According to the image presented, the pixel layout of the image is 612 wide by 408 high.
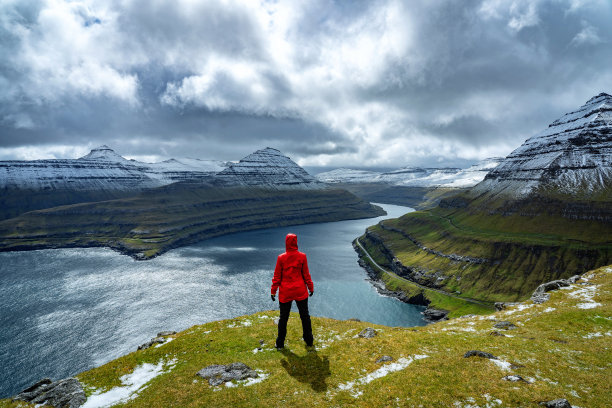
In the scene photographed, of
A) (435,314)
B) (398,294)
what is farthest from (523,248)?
(398,294)

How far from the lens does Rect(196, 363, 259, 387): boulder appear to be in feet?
61.5

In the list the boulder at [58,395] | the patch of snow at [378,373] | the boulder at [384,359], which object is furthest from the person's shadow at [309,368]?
the boulder at [58,395]

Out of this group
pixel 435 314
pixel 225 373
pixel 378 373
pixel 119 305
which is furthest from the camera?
pixel 119 305

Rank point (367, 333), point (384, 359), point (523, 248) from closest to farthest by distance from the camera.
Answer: point (384, 359), point (367, 333), point (523, 248)

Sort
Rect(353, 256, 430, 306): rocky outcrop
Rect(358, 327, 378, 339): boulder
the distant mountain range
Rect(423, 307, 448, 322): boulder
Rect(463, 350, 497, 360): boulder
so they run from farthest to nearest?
Rect(353, 256, 430, 306): rocky outcrop → the distant mountain range → Rect(423, 307, 448, 322): boulder → Rect(358, 327, 378, 339): boulder → Rect(463, 350, 497, 360): boulder

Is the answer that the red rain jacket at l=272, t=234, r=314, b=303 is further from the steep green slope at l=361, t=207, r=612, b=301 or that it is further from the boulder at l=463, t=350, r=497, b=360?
the steep green slope at l=361, t=207, r=612, b=301

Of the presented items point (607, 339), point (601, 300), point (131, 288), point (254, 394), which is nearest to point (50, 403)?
point (254, 394)

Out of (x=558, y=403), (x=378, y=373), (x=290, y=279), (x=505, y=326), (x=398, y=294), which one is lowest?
(x=398, y=294)

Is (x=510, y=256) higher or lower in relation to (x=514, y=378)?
lower

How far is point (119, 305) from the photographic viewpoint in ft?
432

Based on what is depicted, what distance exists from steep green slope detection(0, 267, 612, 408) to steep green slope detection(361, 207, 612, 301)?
397ft

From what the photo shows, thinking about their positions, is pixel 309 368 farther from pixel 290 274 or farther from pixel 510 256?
pixel 510 256

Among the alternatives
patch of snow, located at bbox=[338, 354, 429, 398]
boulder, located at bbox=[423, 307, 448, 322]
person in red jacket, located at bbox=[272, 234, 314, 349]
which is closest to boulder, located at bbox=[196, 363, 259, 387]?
person in red jacket, located at bbox=[272, 234, 314, 349]

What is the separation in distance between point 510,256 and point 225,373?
167899mm
